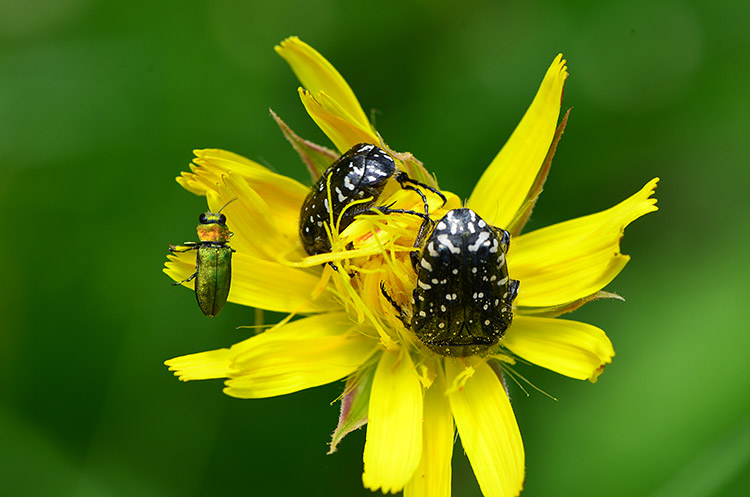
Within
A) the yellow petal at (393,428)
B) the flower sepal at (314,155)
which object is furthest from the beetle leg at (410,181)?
the yellow petal at (393,428)

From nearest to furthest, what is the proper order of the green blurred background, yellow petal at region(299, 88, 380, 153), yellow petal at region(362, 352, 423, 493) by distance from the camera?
yellow petal at region(362, 352, 423, 493)
yellow petal at region(299, 88, 380, 153)
the green blurred background

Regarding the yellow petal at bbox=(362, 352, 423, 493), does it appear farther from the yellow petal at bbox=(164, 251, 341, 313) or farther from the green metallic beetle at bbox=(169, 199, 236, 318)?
the green metallic beetle at bbox=(169, 199, 236, 318)

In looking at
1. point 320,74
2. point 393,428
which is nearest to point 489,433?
point 393,428

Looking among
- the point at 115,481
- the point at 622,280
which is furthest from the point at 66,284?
the point at 622,280

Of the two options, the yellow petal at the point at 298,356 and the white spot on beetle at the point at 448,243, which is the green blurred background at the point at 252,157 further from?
the white spot on beetle at the point at 448,243

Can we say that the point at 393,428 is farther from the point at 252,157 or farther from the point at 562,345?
the point at 252,157

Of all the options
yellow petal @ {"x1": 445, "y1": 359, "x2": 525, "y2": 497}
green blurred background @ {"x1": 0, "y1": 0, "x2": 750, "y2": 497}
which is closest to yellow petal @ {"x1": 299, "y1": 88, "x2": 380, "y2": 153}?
yellow petal @ {"x1": 445, "y1": 359, "x2": 525, "y2": 497}

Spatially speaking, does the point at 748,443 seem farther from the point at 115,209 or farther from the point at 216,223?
the point at 115,209
